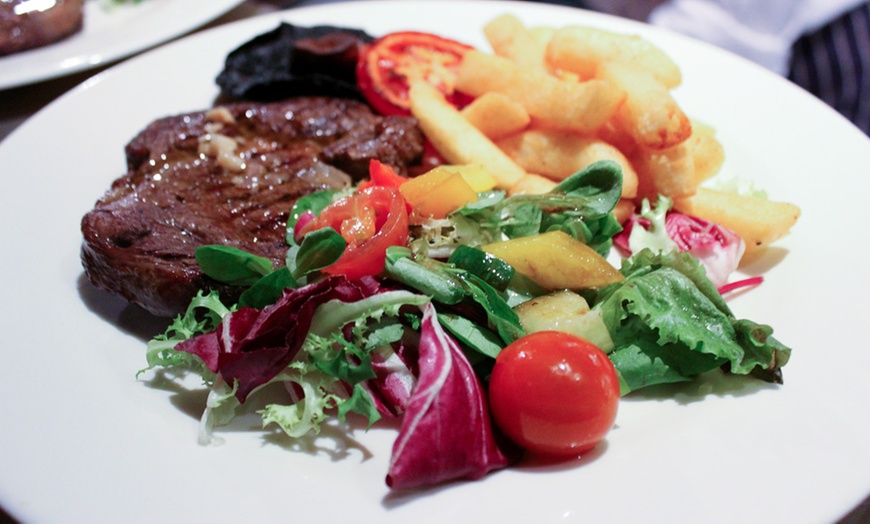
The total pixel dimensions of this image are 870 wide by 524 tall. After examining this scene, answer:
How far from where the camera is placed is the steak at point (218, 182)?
2777 millimetres

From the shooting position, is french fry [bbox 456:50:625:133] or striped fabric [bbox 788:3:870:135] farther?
striped fabric [bbox 788:3:870:135]

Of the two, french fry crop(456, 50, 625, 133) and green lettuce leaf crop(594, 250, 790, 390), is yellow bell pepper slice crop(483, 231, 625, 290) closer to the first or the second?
green lettuce leaf crop(594, 250, 790, 390)

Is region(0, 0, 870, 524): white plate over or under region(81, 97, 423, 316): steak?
under

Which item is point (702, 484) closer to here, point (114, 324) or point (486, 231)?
point (486, 231)

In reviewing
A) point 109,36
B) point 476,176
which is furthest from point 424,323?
point 109,36

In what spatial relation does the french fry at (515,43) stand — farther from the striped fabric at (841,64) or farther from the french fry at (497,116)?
the striped fabric at (841,64)

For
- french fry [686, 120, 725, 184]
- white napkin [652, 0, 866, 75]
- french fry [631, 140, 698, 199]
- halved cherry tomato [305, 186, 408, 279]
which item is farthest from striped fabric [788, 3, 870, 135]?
halved cherry tomato [305, 186, 408, 279]

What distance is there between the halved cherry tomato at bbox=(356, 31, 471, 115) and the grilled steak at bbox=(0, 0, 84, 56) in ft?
8.45

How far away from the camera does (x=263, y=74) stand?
173 inches

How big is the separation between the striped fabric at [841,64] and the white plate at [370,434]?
10.0 feet

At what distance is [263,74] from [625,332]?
9.47 ft

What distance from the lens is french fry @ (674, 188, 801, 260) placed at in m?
3.18

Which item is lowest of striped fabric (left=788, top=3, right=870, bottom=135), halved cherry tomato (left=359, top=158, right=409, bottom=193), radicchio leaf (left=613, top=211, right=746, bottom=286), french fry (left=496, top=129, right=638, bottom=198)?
striped fabric (left=788, top=3, right=870, bottom=135)

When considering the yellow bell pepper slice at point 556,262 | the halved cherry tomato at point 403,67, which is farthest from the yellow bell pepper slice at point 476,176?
the halved cherry tomato at point 403,67
